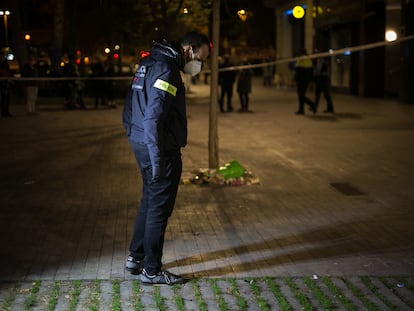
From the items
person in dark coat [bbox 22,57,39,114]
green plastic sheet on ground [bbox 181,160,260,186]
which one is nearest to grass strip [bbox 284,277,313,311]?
green plastic sheet on ground [bbox 181,160,260,186]

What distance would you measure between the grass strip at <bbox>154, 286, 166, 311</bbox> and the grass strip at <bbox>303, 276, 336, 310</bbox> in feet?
3.75

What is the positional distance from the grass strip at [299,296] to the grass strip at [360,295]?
0.40 metres

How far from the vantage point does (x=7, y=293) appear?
17.6 feet

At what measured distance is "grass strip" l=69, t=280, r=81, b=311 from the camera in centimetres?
509

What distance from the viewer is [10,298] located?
5.26 metres

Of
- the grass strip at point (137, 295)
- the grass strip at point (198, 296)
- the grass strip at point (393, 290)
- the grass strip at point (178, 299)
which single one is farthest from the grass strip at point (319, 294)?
the grass strip at point (137, 295)

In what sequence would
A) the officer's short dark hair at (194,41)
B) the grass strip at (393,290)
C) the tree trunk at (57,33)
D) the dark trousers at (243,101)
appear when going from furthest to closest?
the tree trunk at (57,33)
the dark trousers at (243,101)
the officer's short dark hair at (194,41)
the grass strip at (393,290)

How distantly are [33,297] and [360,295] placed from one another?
244cm

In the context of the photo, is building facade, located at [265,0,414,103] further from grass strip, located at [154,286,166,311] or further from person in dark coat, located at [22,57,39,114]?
grass strip, located at [154,286,166,311]

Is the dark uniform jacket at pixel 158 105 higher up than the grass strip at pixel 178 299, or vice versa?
the dark uniform jacket at pixel 158 105

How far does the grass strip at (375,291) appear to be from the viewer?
5111 millimetres

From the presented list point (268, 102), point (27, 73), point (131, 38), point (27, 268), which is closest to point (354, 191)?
A: point (27, 268)

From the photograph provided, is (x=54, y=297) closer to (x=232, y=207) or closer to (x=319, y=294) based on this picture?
(x=319, y=294)

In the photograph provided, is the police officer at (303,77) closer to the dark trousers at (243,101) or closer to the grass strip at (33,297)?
the dark trousers at (243,101)
